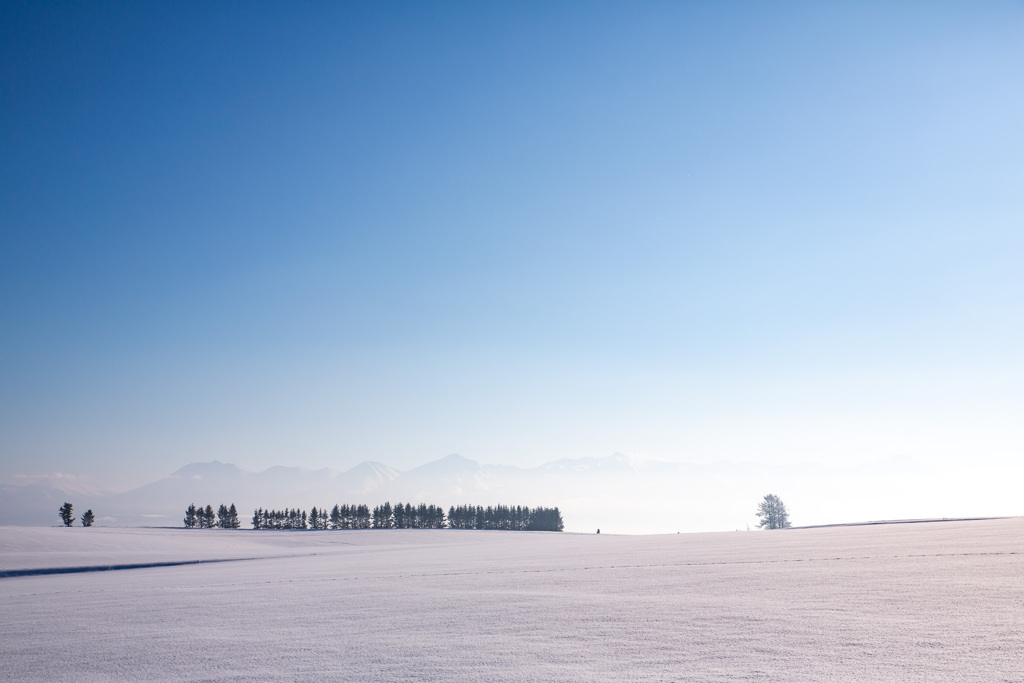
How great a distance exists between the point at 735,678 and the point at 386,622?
5.26m

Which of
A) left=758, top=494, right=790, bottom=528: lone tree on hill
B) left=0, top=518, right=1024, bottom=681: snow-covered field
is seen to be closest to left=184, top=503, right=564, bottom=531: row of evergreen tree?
left=758, top=494, right=790, bottom=528: lone tree on hill

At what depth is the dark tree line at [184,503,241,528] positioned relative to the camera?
2908 inches

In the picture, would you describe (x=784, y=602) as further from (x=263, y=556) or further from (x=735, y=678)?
(x=263, y=556)

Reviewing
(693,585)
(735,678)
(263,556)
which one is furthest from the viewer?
(263,556)

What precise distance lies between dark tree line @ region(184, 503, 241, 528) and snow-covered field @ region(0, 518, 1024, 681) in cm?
6837

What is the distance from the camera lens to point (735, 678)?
15.9ft

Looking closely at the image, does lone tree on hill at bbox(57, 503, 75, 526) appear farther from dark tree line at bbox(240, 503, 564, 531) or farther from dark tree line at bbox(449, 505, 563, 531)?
dark tree line at bbox(449, 505, 563, 531)

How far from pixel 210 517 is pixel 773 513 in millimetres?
78983

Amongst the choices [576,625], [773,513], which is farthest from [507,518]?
[576,625]

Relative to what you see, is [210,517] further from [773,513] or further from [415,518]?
[773,513]

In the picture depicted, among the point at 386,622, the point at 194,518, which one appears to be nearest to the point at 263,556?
the point at 386,622

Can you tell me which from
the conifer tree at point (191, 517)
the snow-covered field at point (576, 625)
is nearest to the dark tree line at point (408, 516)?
the conifer tree at point (191, 517)

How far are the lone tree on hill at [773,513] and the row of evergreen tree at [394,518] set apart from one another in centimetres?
3928

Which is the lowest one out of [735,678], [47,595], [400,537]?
[400,537]
